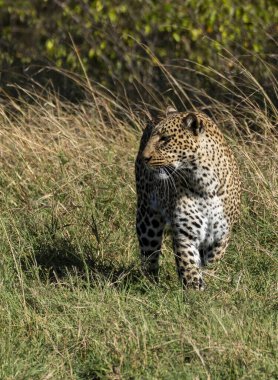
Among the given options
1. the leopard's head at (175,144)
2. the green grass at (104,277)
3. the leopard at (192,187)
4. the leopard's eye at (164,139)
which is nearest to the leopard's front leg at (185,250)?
the leopard at (192,187)

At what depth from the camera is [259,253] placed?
22.9 ft

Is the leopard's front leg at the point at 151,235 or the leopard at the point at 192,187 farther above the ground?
the leopard at the point at 192,187

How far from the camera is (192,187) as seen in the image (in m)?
6.70

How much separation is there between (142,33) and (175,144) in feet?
20.2

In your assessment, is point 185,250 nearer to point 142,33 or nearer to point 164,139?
point 164,139

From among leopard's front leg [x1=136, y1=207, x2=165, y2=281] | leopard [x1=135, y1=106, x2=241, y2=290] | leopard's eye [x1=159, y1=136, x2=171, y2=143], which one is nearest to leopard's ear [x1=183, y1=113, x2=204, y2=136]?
leopard [x1=135, y1=106, x2=241, y2=290]

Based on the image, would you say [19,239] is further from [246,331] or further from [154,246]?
[246,331]

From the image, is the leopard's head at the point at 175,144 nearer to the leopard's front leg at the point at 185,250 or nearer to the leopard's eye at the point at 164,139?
the leopard's eye at the point at 164,139

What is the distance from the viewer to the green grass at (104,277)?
5.40m

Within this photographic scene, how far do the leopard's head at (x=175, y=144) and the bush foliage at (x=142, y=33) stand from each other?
491 cm


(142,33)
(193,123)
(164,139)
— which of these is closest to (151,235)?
(164,139)

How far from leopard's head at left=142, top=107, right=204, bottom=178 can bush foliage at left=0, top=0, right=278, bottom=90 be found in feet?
16.1

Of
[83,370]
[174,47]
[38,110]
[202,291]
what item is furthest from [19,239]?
[174,47]

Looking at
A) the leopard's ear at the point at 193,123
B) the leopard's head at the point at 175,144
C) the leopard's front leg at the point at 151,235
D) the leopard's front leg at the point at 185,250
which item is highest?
the leopard's ear at the point at 193,123
